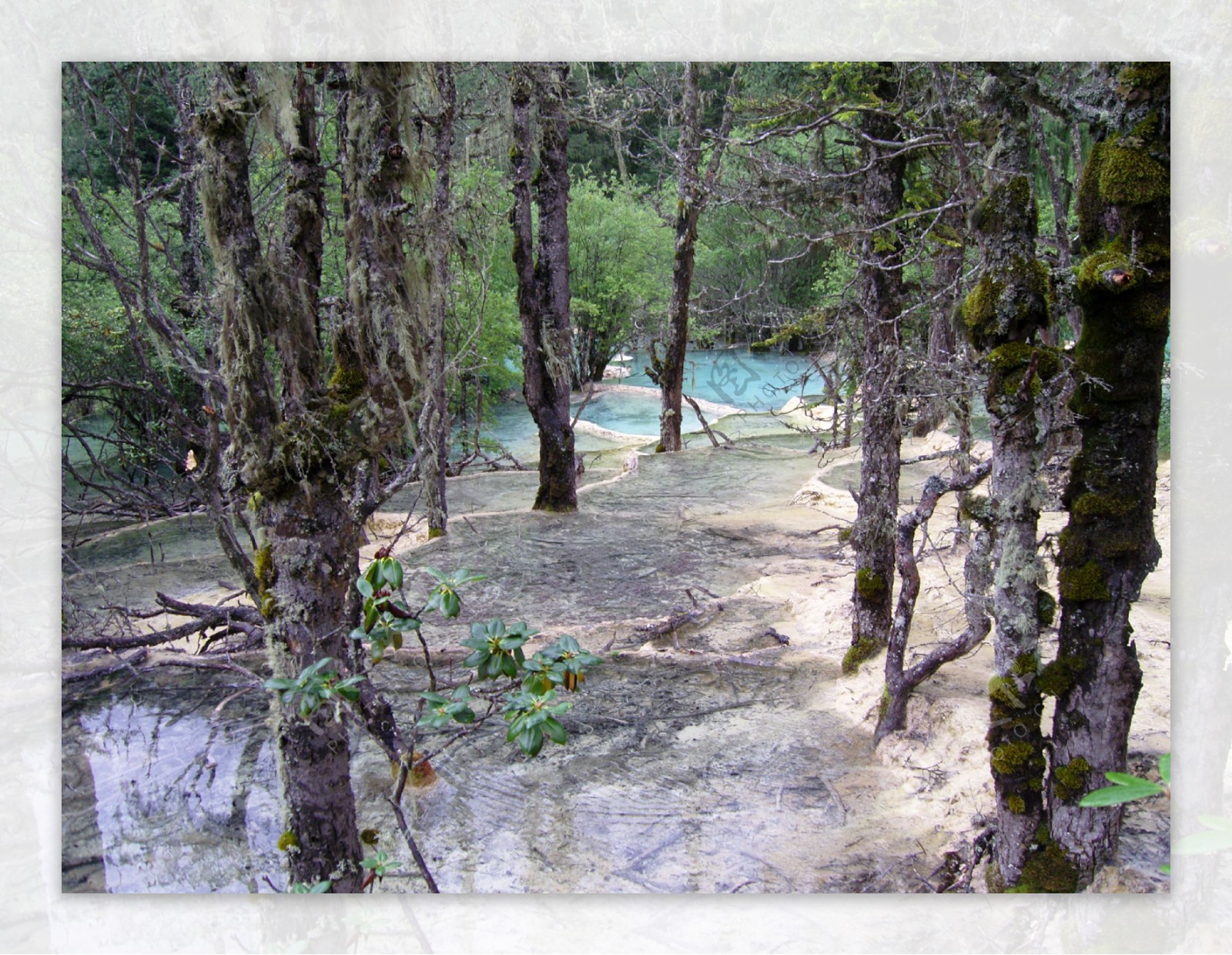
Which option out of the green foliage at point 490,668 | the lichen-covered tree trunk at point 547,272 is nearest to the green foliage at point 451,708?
Result: the green foliage at point 490,668

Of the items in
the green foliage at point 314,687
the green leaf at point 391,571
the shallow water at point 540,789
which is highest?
the green leaf at point 391,571

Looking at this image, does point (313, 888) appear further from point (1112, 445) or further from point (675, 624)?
point (675, 624)

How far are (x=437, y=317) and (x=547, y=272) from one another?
2614 millimetres

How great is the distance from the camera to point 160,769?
3.07m

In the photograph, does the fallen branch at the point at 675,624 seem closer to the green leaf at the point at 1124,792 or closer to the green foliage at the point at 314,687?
the green foliage at the point at 314,687

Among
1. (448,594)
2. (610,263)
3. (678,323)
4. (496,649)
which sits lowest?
(496,649)

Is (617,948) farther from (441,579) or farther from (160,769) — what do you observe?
(160,769)

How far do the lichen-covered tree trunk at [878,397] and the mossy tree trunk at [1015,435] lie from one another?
1.08 m

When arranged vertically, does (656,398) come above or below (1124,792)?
above

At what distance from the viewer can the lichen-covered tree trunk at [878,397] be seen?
3512mm

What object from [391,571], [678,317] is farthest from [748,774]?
[678,317]

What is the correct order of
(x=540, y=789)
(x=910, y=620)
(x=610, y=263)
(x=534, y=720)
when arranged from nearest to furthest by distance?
(x=534, y=720)
(x=540, y=789)
(x=910, y=620)
(x=610, y=263)

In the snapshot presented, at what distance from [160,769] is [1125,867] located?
110 inches

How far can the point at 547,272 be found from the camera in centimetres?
643
